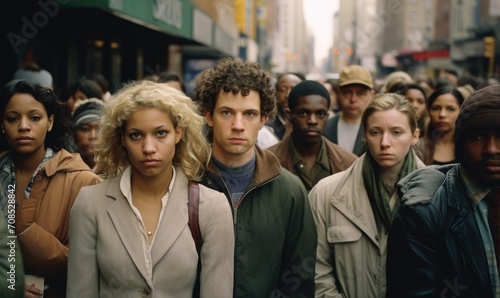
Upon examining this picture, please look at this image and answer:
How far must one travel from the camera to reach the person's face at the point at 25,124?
173 inches

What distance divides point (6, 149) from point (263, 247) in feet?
6.15

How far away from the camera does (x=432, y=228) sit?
3.11 metres

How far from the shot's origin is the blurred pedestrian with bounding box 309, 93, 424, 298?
4.59 m

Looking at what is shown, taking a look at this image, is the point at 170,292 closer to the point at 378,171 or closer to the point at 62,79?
the point at 378,171

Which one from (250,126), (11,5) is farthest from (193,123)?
(11,5)

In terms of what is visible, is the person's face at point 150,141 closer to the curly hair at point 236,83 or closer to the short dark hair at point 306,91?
the curly hair at point 236,83

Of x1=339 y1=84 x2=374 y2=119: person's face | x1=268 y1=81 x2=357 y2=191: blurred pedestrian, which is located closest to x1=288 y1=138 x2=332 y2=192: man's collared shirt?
x1=268 y1=81 x2=357 y2=191: blurred pedestrian

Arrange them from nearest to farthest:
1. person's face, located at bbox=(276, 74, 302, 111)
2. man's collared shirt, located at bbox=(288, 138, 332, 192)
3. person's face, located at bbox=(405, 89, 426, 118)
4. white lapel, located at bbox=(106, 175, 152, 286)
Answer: white lapel, located at bbox=(106, 175, 152, 286) → man's collared shirt, located at bbox=(288, 138, 332, 192) → person's face, located at bbox=(405, 89, 426, 118) → person's face, located at bbox=(276, 74, 302, 111)

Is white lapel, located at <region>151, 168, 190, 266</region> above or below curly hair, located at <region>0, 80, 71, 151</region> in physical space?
below

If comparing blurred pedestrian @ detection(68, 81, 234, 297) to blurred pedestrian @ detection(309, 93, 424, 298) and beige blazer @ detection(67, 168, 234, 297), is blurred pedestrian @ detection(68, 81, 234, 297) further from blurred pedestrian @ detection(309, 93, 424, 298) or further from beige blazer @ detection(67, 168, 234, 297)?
blurred pedestrian @ detection(309, 93, 424, 298)

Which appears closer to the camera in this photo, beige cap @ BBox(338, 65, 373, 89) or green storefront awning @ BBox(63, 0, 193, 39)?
beige cap @ BBox(338, 65, 373, 89)

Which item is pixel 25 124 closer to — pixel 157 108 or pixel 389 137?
pixel 157 108

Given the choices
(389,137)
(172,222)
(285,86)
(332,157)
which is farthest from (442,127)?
(172,222)

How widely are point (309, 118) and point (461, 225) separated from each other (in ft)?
10.9
